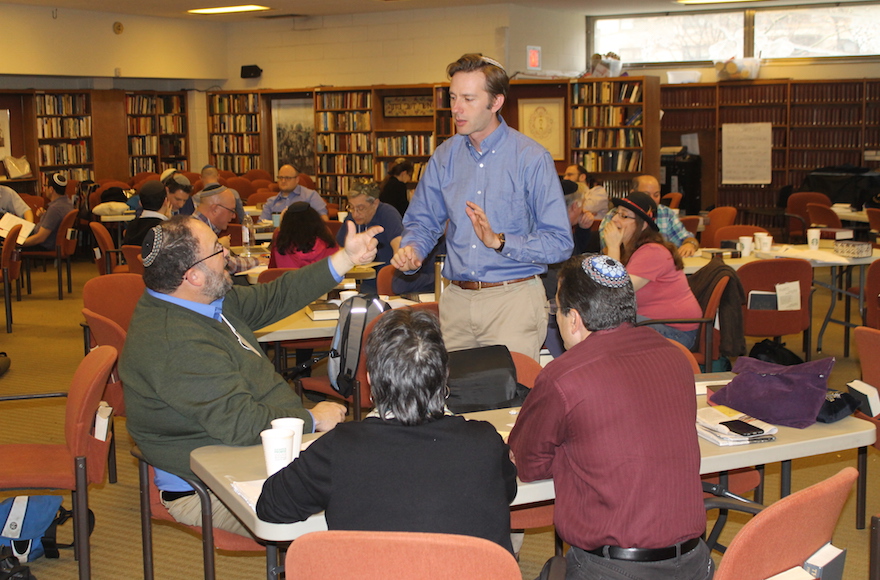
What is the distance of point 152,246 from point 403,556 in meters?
1.57

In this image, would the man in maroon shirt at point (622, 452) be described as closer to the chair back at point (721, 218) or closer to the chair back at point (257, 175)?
the chair back at point (721, 218)

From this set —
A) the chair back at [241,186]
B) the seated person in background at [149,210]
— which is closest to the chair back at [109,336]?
the seated person in background at [149,210]

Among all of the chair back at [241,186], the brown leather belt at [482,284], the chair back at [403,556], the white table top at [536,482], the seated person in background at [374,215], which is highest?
the chair back at [241,186]

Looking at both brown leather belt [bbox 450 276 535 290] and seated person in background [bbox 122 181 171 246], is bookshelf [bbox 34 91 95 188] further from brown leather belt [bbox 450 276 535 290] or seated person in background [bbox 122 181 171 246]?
brown leather belt [bbox 450 276 535 290]

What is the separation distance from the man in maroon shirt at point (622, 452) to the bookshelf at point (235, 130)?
1364 centimetres

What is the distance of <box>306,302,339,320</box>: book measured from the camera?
4309mm

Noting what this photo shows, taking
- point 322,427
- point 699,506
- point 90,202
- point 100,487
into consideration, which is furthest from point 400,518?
point 90,202

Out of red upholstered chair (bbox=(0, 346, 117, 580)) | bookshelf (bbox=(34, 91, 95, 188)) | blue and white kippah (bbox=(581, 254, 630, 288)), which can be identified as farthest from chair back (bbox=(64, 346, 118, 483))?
bookshelf (bbox=(34, 91, 95, 188))

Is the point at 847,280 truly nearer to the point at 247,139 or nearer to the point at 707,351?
the point at 707,351

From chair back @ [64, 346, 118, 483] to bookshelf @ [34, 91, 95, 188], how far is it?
1138 centimetres

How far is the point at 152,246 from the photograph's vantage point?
2.74m

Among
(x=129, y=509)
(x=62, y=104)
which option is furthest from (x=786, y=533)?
(x=62, y=104)

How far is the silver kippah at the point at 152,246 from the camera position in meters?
2.71

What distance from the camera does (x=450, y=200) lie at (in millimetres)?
3553
